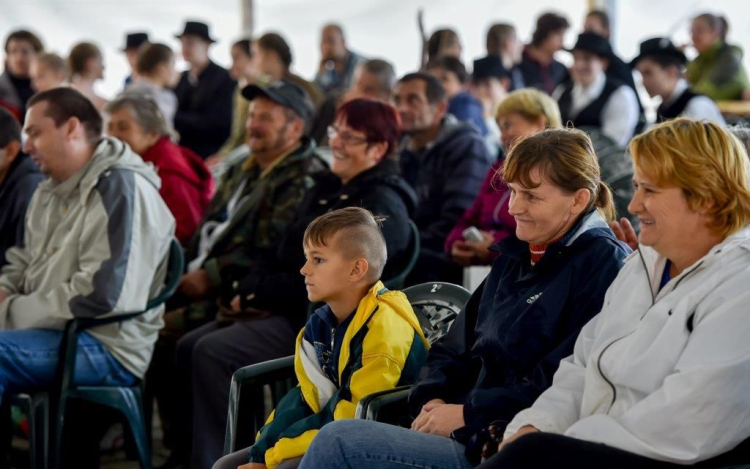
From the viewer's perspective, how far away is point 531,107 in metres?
3.84

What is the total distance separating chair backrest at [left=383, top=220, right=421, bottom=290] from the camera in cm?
329

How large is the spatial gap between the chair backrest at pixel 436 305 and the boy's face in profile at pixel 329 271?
1.10 feet

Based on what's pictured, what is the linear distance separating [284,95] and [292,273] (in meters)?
0.85

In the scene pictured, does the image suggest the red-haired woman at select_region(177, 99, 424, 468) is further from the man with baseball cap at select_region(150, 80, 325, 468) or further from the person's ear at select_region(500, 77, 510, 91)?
the person's ear at select_region(500, 77, 510, 91)

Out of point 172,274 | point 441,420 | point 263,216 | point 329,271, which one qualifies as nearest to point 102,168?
point 172,274

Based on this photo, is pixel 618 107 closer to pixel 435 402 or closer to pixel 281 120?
pixel 281 120

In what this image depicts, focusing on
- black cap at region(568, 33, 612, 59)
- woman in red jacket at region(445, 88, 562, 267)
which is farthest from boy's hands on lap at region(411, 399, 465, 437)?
black cap at region(568, 33, 612, 59)

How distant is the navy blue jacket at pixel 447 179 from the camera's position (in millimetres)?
4191

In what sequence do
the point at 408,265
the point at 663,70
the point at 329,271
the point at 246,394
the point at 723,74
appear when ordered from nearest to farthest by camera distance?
the point at 329,271, the point at 246,394, the point at 408,265, the point at 663,70, the point at 723,74

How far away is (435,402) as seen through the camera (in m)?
2.36

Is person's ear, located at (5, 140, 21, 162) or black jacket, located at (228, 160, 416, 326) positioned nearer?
black jacket, located at (228, 160, 416, 326)

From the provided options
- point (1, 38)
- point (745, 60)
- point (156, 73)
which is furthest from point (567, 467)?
point (1, 38)

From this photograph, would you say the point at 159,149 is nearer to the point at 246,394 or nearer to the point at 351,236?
the point at 246,394

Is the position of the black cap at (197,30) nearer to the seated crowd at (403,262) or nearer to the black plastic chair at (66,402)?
the seated crowd at (403,262)
